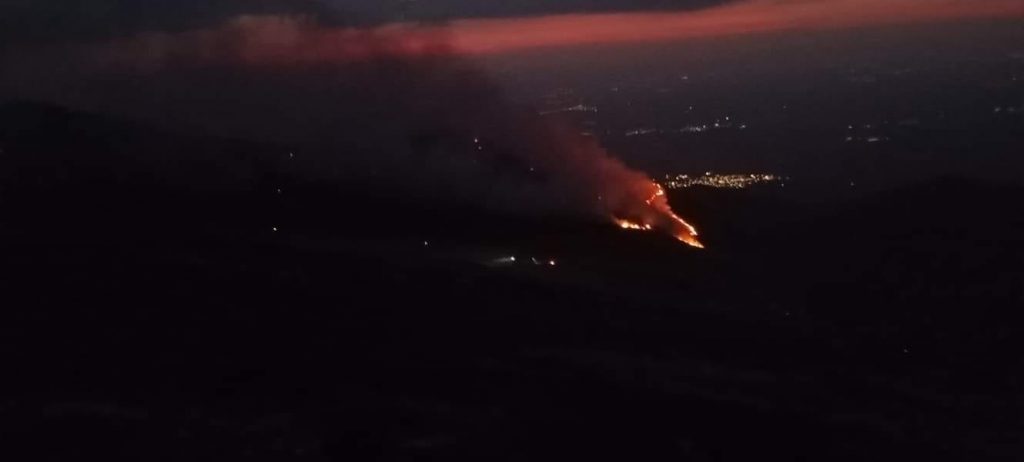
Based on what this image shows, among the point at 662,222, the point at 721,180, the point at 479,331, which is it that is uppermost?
the point at 479,331

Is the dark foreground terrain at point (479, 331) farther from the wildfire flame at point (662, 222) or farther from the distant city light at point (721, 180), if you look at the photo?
the distant city light at point (721, 180)

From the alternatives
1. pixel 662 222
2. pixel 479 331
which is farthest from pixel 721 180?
pixel 479 331

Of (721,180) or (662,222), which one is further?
(721,180)

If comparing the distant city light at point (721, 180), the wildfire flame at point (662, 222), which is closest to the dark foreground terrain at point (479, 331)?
the wildfire flame at point (662, 222)

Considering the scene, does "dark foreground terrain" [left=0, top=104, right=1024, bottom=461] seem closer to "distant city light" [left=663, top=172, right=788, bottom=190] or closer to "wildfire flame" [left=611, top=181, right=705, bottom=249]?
"wildfire flame" [left=611, top=181, right=705, bottom=249]

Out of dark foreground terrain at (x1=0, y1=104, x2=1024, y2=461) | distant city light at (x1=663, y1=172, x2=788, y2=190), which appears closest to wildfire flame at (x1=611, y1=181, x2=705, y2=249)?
dark foreground terrain at (x1=0, y1=104, x2=1024, y2=461)

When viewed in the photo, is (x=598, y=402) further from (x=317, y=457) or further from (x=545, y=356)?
(x=317, y=457)

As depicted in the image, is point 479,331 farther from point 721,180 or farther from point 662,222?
point 721,180
